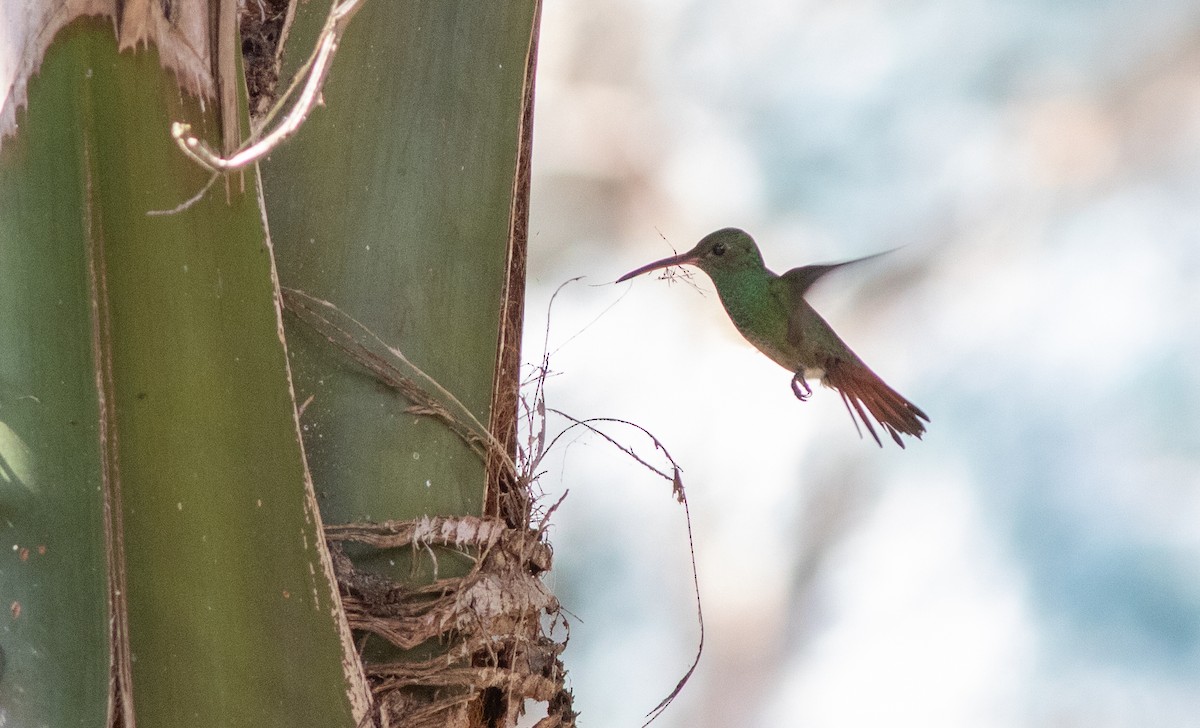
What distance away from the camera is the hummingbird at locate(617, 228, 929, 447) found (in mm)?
2016

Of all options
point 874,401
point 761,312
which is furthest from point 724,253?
point 874,401

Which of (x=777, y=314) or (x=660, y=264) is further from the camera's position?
(x=777, y=314)

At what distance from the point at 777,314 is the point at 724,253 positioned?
0.14m

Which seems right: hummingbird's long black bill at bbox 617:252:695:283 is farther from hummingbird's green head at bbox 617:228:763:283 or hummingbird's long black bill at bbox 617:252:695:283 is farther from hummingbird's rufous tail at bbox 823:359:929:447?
hummingbird's rufous tail at bbox 823:359:929:447

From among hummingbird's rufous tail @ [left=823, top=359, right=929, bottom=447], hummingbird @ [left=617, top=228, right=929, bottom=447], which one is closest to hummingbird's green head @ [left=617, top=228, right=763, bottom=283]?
hummingbird @ [left=617, top=228, right=929, bottom=447]

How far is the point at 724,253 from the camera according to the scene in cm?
203

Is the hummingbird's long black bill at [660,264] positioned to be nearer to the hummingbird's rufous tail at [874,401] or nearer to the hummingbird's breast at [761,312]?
the hummingbird's breast at [761,312]

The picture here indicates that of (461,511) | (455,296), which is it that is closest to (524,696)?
(461,511)

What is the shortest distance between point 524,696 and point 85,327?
44cm

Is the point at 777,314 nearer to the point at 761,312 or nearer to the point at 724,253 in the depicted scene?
the point at 761,312

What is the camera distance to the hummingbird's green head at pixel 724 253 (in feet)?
6.62

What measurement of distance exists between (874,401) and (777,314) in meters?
0.23

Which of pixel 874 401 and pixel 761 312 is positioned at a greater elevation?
pixel 761 312

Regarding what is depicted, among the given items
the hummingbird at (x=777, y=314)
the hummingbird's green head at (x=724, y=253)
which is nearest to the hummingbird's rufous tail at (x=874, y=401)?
the hummingbird at (x=777, y=314)
